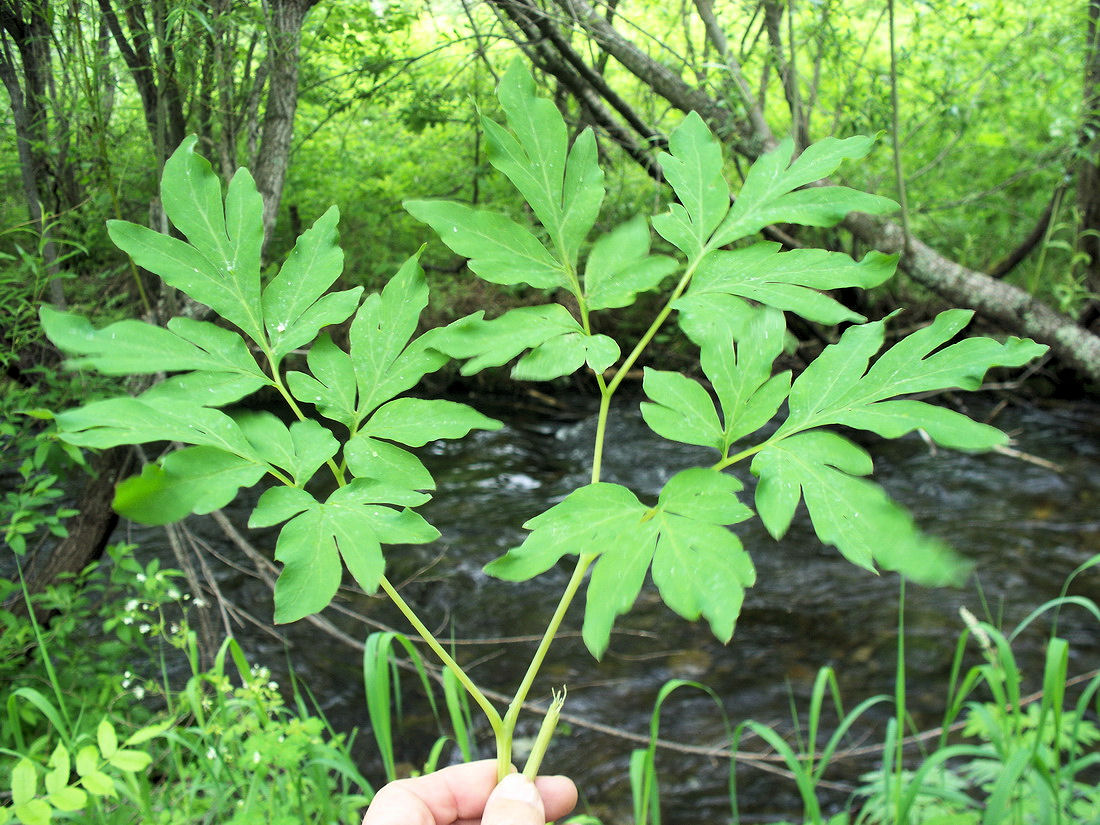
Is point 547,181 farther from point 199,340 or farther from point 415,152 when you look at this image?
point 415,152

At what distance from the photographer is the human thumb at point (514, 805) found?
70 centimetres

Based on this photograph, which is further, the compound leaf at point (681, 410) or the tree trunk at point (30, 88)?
the tree trunk at point (30, 88)

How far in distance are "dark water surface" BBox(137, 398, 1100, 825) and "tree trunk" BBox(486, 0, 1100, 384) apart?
42.8 inches

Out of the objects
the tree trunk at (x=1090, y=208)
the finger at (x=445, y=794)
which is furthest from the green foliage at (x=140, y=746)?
the tree trunk at (x=1090, y=208)

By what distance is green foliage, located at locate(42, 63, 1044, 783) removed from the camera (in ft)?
1.82

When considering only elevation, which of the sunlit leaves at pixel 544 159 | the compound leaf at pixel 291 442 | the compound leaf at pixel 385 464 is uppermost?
the sunlit leaves at pixel 544 159

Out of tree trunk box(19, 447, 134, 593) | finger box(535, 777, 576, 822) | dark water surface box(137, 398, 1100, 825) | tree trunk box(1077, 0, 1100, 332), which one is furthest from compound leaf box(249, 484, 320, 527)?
tree trunk box(1077, 0, 1100, 332)

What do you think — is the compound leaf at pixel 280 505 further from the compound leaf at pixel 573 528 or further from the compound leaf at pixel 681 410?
the compound leaf at pixel 681 410

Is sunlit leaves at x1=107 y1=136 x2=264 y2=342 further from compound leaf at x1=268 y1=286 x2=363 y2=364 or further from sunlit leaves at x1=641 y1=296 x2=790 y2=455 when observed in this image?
sunlit leaves at x1=641 y1=296 x2=790 y2=455

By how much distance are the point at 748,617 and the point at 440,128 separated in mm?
3228

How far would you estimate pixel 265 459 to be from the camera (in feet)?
2.02

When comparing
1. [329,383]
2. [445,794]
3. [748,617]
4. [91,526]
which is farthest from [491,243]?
[748,617]

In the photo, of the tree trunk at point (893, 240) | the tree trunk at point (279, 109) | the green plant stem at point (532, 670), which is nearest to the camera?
the green plant stem at point (532, 670)

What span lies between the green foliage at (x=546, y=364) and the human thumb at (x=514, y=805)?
5 cm
